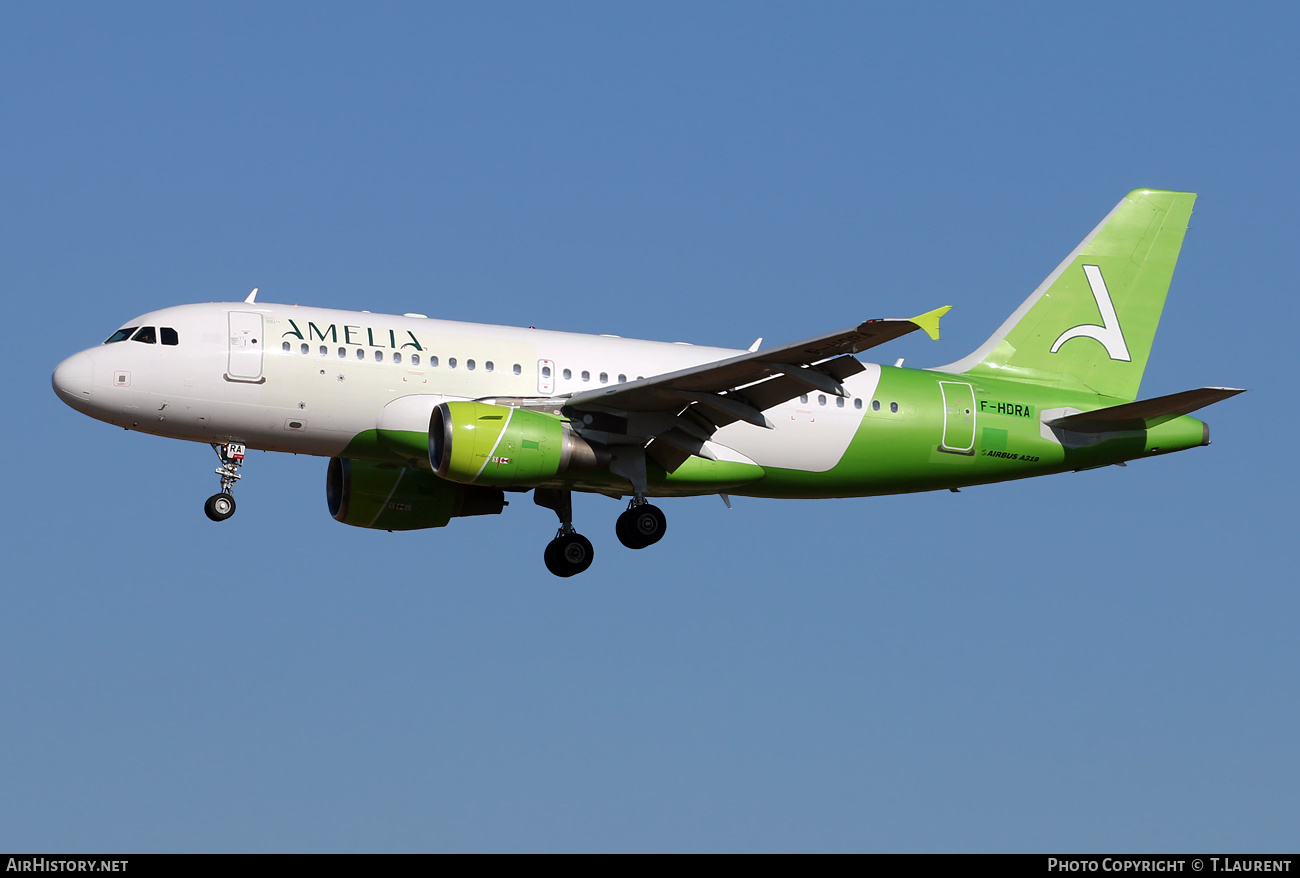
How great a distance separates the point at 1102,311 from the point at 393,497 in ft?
56.8

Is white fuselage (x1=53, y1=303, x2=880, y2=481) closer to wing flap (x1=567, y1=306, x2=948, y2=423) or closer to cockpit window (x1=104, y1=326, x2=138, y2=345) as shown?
cockpit window (x1=104, y1=326, x2=138, y2=345)

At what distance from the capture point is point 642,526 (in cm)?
3491

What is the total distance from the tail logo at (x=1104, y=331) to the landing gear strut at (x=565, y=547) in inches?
472

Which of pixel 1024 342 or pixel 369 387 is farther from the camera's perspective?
pixel 1024 342

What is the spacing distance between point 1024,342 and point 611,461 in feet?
37.0

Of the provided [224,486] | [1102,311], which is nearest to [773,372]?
[224,486]

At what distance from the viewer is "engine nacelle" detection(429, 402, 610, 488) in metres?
31.8

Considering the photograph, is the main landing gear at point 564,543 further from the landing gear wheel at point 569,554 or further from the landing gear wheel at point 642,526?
the landing gear wheel at point 642,526

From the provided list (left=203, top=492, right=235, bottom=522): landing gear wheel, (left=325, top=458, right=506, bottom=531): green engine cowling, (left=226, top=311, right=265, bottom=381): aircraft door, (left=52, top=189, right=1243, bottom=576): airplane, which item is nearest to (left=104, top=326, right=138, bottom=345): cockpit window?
(left=52, top=189, right=1243, bottom=576): airplane

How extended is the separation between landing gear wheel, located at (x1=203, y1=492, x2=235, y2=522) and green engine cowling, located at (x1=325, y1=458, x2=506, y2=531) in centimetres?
382

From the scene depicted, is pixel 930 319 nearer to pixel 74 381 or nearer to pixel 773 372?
pixel 773 372
